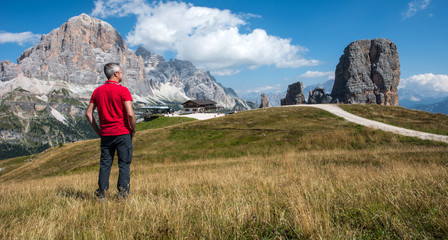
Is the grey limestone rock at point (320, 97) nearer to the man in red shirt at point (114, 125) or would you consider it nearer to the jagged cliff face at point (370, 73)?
the jagged cliff face at point (370, 73)

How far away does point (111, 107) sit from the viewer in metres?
5.46

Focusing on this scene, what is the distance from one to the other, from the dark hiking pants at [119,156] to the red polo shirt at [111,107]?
16 centimetres

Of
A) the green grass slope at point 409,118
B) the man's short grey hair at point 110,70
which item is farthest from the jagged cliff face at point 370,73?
the man's short grey hair at point 110,70

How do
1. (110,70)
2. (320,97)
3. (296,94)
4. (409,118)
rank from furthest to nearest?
(296,94) → (320,97) → (409,118) → (110,70)

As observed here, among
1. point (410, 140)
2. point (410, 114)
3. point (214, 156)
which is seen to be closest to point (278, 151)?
point (214, 156)

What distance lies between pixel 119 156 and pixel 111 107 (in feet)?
4.17

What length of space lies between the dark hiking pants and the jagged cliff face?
135 metres

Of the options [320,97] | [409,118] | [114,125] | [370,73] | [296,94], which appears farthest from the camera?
[296,94]

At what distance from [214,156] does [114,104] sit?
14107mm

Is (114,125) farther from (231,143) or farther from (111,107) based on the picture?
(231,143)

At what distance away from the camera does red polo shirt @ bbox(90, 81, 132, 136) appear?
5.41m

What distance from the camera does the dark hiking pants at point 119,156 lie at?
544cm

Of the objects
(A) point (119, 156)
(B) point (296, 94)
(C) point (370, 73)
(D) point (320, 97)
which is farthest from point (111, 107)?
(C) point (370, 73)

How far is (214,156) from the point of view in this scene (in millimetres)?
18953
